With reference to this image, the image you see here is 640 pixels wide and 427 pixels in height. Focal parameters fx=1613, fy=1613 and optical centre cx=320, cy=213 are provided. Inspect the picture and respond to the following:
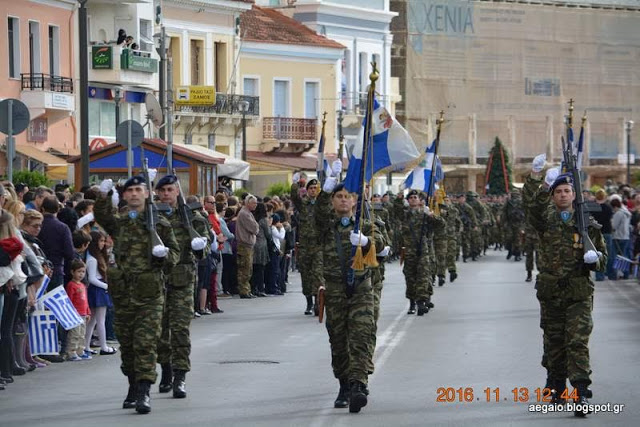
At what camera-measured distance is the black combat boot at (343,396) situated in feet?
42.5

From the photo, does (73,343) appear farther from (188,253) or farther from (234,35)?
(234,35)

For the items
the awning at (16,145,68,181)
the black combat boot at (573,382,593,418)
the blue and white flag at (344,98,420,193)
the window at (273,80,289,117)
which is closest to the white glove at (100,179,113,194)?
the blue and white flag at (344,98,420,193)

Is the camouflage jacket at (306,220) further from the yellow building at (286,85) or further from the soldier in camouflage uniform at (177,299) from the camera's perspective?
the yellow building at (286,85)

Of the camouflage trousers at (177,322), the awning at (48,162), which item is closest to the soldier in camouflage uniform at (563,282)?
the camouflage trousers at (177,322)

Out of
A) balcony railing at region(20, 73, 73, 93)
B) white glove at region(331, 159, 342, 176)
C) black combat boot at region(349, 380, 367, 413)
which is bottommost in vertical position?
black combat boot at region(349, 380, 367, 413)

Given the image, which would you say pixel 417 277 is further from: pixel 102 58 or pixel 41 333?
pixel 102 58

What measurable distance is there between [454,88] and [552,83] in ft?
19.0

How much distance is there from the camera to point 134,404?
13070 mm

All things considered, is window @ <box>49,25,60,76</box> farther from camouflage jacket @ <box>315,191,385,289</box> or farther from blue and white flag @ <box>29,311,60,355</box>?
camouflage jacket @ <box>315,191,385,289</box>

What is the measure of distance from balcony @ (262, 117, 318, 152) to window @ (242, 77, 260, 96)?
1.07 meters

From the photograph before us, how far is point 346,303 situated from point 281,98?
162ft

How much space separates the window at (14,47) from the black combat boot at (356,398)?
30.1 meters

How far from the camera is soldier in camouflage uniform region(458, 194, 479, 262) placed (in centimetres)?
4338

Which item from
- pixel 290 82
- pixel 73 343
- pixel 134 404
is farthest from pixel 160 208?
pixel 290 82
